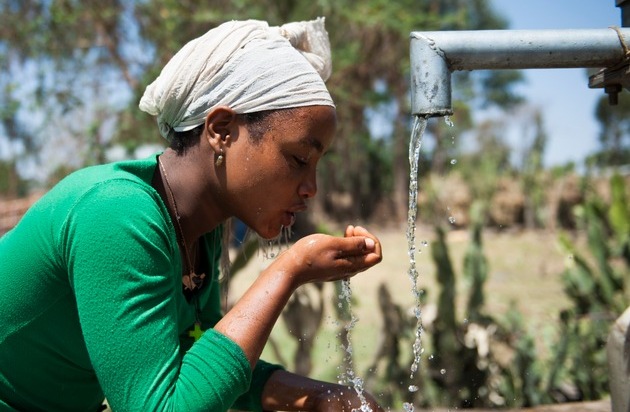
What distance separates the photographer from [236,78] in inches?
59.5

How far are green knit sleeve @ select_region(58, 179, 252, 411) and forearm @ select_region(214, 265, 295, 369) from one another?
0.02 meters

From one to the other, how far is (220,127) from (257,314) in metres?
0.39

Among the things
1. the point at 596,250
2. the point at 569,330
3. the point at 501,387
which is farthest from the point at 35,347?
the point at 596,250

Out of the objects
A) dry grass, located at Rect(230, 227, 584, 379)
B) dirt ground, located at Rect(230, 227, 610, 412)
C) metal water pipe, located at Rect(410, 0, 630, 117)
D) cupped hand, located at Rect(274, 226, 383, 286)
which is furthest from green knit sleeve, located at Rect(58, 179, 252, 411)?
dry grass, located at Rect(230, 227, 584, 379)

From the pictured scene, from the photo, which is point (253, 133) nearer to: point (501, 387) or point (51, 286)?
point (51, 286)

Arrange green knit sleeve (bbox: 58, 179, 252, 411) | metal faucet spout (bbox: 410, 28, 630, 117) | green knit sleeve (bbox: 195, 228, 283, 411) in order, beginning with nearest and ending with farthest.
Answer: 1. green knit sleeve (bbox: 58, 179, 252, 411)
2. metal faucet spout (bbox: 410, 28, 630, 117)
3. green knit sleeve (bbox: 195, 228, 283, 411)

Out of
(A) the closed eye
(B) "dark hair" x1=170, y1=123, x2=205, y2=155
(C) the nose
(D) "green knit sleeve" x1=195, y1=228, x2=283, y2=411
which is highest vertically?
(B) "dark hair" x1=170, y1=123, x2=205, y2=155

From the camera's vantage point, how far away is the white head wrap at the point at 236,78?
150cm

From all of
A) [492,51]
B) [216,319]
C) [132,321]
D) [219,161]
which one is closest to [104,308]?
[132,321]

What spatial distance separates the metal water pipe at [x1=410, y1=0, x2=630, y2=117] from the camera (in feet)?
4.68

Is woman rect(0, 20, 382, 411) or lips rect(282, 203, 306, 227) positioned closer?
woman rect(0, 20, 382, 411)

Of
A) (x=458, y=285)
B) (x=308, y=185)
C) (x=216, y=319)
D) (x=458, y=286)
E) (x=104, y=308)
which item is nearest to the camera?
(x=104, y=308)

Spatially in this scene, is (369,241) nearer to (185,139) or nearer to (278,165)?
(278,165)

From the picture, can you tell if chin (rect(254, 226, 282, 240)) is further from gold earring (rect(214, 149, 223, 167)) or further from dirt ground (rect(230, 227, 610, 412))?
dirt ground (rect(230, 227, 610, 412))
